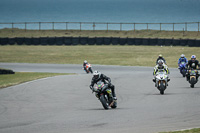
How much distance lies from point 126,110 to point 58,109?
2.29 m

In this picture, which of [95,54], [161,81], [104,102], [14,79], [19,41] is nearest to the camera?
[104,102]

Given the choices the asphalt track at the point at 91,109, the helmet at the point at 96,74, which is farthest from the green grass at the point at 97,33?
the helmet at the point at 96,74

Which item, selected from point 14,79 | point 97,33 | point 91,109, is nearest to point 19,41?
point 97,33

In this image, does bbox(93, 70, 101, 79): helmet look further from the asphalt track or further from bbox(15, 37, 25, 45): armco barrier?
bbox(15, 37, 25, 45): armco barrier

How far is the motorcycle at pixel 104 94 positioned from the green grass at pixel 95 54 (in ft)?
81.8

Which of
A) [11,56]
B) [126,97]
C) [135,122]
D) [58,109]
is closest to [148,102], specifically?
[126,97]

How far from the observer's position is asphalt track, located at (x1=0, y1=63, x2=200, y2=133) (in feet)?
36.3

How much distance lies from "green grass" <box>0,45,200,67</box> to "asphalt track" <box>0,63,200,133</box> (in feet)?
64.8

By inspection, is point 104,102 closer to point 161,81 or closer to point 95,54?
point 161,81

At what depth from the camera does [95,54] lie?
48.7 meters

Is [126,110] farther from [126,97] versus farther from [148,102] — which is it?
[126,97]

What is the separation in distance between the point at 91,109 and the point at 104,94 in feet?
2.14

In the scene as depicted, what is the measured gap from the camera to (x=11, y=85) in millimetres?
22344

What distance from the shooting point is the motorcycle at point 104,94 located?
14.1m
